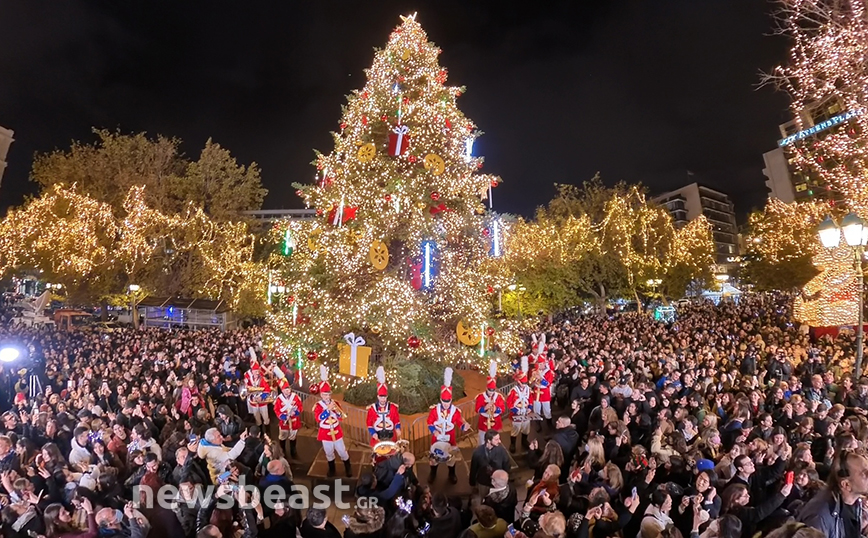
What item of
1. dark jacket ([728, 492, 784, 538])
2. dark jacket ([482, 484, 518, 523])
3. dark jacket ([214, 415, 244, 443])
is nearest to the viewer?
dark jacket ([728, 492, 784, 538])

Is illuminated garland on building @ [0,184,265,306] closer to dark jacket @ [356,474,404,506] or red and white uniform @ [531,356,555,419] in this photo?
red and white uniform @ [531,356,555,419]

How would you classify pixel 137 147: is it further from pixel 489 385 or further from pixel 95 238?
pixel 489 385

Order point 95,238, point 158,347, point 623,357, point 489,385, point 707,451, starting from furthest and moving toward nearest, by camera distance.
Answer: point 95,238
point 158,347
point 623,357
point 489,385
point 707,451

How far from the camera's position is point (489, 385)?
907 cm

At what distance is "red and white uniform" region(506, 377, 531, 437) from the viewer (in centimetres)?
995

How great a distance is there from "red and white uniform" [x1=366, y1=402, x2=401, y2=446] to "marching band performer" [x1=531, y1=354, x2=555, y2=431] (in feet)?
12.4

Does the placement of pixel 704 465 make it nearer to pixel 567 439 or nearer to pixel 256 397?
pixel 567 439

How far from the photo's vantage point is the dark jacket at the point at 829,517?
3459mm

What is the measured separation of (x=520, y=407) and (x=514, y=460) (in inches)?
44.2

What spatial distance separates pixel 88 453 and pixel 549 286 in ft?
85.1

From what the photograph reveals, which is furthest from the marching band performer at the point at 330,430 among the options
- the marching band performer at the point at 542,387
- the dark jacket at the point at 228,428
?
the marching band performer at the point at 542,387

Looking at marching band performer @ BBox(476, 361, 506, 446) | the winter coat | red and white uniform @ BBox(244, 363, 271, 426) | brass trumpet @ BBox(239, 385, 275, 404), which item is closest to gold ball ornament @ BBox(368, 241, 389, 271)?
marching band performer @ BBox(476, 361, 506, 446)

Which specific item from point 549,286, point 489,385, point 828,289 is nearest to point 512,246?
point 549,286

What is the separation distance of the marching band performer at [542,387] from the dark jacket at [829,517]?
721cm
